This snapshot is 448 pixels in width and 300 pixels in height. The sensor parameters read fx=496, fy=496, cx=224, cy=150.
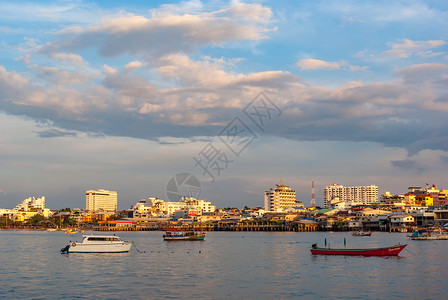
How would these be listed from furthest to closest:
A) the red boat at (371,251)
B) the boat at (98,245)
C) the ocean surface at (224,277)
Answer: the boat at (98,245) < the red boat at (371,251) < the ocean surface at (224,277)

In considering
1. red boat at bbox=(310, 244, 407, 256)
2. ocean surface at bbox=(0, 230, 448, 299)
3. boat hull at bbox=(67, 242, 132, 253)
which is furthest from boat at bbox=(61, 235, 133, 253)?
red boat at bbox=(310, 244, 407, 256)

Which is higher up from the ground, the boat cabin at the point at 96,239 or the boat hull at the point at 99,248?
the boat cabin at the point at 96,239

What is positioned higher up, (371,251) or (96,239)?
(96,239)

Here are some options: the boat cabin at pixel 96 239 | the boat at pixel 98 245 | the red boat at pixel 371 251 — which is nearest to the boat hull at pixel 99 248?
the boat at pixel 98 245

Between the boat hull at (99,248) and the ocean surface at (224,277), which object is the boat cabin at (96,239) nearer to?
the boat hull at (99,248)

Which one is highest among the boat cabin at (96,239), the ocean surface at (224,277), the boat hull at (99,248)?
the boat cabin at (96,239)

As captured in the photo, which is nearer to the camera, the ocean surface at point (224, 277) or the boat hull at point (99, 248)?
the ocean surface at point (224, 277)

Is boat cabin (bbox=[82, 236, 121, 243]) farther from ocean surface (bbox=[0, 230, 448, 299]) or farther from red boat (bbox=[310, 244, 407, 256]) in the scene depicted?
red boat (bbox=[310, 244, 407, 256])

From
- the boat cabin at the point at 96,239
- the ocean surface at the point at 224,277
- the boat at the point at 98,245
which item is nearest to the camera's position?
the ocean surface at the point at 224,277

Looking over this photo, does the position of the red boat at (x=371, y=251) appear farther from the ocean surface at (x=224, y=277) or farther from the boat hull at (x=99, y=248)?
the boat hull at (x=99, y=248)

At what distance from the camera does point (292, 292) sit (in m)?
37.3

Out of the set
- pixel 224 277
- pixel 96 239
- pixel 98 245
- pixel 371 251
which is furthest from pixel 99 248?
pixel 371 251

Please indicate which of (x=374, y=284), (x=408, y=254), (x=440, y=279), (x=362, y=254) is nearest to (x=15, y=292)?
(x=374, y=284)

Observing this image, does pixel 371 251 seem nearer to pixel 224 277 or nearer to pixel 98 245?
pixel 224 277
